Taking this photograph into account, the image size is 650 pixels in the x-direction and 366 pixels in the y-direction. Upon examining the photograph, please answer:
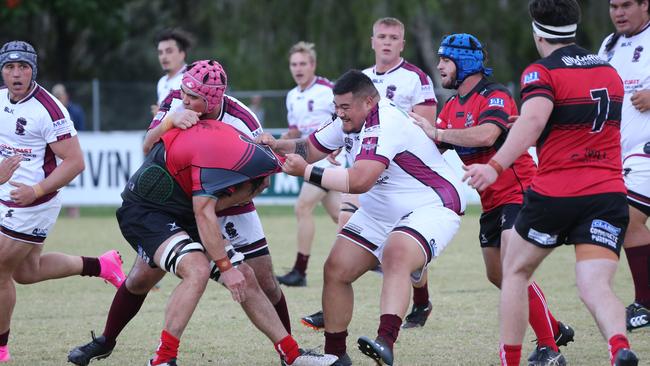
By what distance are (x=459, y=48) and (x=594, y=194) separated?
1863 mm

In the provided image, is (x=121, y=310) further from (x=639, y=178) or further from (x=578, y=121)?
(x=639, y=178)

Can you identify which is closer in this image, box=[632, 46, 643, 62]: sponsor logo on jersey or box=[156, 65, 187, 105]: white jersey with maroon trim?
box=[632, 46, 643, 62]: sponsor logo on jersey

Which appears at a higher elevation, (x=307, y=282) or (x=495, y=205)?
(x=495, y=205)

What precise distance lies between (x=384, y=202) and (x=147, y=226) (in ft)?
4.91

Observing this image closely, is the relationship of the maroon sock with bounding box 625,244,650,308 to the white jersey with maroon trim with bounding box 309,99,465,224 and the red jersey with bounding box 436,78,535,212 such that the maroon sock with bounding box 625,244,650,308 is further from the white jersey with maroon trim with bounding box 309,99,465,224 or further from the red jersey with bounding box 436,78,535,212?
the white jersey with maroon trim with bounding box 309,99,465,224

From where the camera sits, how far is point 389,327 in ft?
19.9

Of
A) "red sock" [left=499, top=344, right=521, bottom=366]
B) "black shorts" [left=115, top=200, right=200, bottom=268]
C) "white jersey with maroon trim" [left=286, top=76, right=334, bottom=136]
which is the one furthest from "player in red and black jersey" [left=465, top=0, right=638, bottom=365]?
"white jersey with maroon trim" [left=286, top=76, right=334, bottom=136]

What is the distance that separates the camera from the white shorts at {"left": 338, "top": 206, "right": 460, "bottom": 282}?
6.28 m

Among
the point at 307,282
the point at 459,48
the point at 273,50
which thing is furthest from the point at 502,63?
the point at 459,48

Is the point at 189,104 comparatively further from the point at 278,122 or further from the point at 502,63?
the point at 502,63

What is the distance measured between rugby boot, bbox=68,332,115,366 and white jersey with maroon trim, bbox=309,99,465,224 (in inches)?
76.3

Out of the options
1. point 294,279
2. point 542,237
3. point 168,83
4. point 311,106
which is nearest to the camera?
point 542,237

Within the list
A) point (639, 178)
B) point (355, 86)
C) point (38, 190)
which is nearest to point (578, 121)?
point (355, 86)

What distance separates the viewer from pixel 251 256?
6824 millimetres
